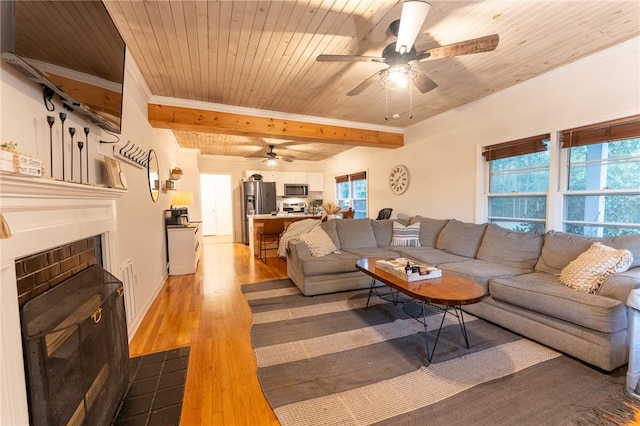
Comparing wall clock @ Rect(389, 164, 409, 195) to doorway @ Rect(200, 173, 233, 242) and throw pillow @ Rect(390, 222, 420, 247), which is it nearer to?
throw pillow @ Rect(390, 222, 420, 247)

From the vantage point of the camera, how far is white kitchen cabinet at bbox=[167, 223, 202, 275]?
4422 mm

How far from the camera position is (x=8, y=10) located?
37.9 inches

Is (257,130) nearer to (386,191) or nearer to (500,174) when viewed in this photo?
(386,191)

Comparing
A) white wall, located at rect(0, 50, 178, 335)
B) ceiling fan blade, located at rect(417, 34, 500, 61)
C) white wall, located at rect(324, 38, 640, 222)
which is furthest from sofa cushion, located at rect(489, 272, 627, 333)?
white wall, located at rect(0, 50, 178, 335)

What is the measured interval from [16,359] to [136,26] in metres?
2.24

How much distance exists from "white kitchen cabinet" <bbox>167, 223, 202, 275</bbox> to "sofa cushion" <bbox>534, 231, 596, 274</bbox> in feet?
15.6

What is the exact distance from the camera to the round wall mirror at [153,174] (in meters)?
3.48

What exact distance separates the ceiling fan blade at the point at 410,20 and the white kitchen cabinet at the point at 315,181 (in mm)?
6275

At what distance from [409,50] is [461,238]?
255cm

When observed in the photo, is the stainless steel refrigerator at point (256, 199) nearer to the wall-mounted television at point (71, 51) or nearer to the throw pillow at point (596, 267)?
the wall-mounted television at point (71, 51)

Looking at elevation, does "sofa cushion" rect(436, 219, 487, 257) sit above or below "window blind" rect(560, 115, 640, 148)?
below

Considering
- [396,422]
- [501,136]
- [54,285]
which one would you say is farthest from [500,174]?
[54,285]

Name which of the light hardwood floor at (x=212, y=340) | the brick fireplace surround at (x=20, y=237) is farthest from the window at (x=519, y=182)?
the brick fireplace surround at (x=20, y=237)

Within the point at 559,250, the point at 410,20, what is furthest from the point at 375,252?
the point at 410,20
